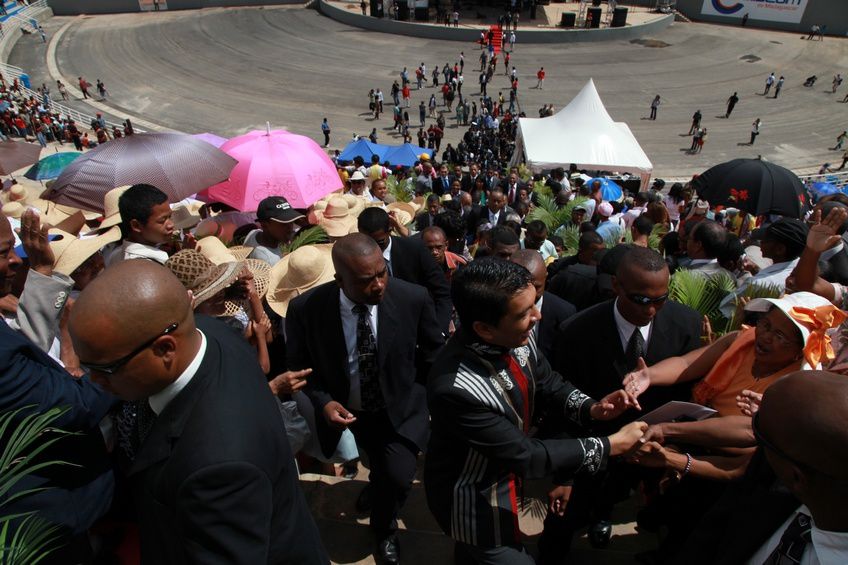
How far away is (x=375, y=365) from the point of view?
3727 mm

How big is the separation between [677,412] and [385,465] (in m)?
1.94

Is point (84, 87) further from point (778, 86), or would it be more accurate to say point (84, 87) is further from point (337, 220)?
point (778, 86)

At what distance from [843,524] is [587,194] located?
10.7 meters

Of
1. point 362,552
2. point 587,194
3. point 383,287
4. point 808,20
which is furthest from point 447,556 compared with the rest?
point 808,20

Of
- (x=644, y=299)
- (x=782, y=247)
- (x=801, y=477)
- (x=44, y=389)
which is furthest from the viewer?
(x=782, y=247)

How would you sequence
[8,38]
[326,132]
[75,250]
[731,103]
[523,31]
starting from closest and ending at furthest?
[75,250] < [326,132] < [731,103] < [8,38] < [523,31]

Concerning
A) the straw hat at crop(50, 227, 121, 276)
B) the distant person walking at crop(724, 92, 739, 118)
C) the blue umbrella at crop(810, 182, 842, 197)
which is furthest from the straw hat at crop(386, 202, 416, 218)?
the distant person walking at crop(724, 92, 739, 118)

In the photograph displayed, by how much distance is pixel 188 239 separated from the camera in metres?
5.50

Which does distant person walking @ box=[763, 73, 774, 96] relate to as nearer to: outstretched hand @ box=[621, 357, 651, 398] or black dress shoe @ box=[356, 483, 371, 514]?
outstretched hand @ box=[621, 357, 651, 398]

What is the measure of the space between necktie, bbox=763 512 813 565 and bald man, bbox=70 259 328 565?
201 centimetres

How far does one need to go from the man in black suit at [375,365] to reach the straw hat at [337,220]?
2533 millimetres

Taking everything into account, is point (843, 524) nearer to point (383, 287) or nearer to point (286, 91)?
point (383, 287)

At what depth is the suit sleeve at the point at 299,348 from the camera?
3820mm

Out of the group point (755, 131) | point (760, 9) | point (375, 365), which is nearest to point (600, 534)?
point (375, 365)
